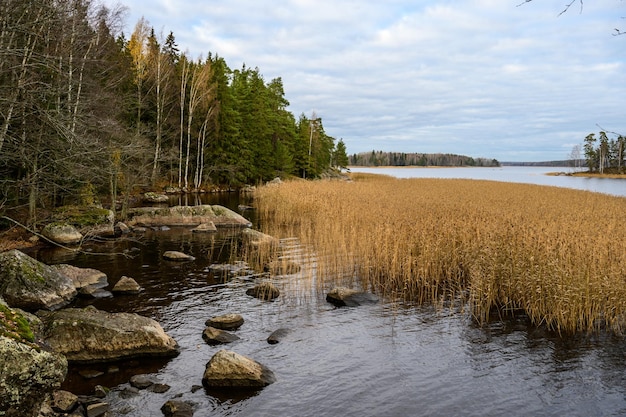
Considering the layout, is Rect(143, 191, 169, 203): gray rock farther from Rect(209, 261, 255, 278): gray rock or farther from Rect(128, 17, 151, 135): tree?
Rect(209, 261, 255, 278): gray rock

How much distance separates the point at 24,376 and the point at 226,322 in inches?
183

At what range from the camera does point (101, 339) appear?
25.0ft

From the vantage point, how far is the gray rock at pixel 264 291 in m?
11.0

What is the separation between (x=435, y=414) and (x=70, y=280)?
9201 mm

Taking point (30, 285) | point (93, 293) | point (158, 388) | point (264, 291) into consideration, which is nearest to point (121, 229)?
point (93, 293)

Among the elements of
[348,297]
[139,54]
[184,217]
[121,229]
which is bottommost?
[348,297]

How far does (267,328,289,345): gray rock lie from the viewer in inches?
330

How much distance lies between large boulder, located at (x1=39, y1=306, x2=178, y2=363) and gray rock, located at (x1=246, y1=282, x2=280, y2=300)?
321cm

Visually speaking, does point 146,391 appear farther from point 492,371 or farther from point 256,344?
point 492,371

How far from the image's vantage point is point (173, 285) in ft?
39.7

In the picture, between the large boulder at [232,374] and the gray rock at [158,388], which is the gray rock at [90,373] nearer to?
the gray rock at [158,388]

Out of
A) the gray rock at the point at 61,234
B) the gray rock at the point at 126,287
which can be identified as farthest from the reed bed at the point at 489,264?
the gray rock at the point at 61,234

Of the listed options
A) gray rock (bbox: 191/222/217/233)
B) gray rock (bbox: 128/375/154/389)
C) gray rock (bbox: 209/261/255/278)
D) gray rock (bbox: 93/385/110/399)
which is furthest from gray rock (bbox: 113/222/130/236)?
gray rock (bbox: 93/385/110/399)

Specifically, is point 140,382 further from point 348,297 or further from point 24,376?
point 348,297
